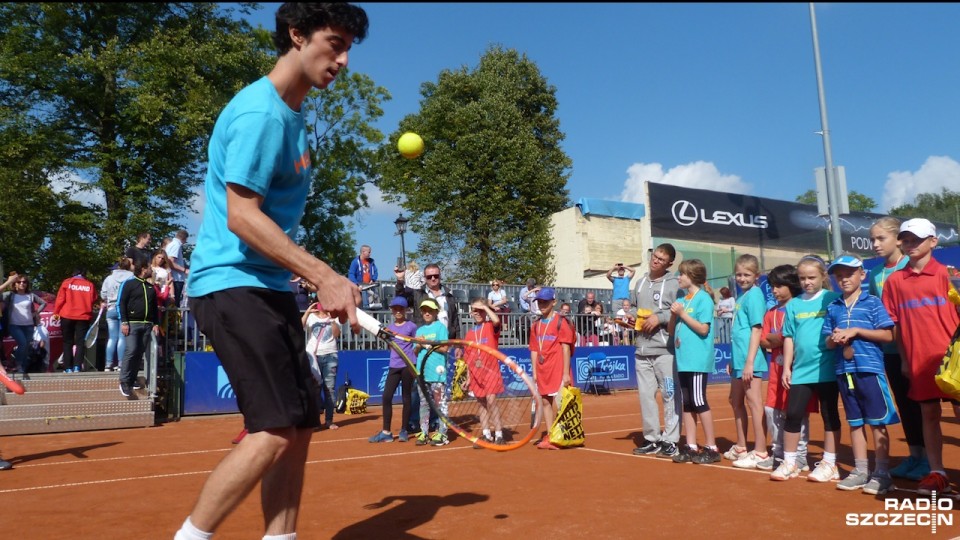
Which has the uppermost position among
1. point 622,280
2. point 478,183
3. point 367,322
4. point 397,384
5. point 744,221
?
point 478,183

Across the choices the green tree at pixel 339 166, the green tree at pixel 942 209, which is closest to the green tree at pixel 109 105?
the green tree at pixel 339 166

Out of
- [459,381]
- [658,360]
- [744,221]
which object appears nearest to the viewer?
[459,381]

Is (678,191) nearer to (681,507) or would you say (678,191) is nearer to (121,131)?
(121,131)

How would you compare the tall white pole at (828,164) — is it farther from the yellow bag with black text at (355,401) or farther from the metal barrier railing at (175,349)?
the yellow bag with black text at (355,401)

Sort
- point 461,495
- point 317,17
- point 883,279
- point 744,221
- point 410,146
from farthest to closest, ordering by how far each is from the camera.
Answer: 1. point 744,221
2. point 410,146
3. point 883,279
4. point 461,495
5. point 317,17

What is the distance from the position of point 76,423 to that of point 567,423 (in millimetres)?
7418

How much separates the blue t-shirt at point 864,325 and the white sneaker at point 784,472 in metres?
0.90

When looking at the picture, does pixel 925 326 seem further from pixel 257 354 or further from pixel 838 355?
pixel 257 354

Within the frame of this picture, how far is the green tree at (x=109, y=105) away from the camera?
74.0ft

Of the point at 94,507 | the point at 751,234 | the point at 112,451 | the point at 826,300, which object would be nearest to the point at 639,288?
the point at 826,300

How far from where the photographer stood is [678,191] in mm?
29406

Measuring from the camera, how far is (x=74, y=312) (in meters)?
12.4

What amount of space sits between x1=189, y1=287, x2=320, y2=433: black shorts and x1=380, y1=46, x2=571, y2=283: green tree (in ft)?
92.2

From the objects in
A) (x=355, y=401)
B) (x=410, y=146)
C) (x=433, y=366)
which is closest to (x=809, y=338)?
(x=433, y=366)
